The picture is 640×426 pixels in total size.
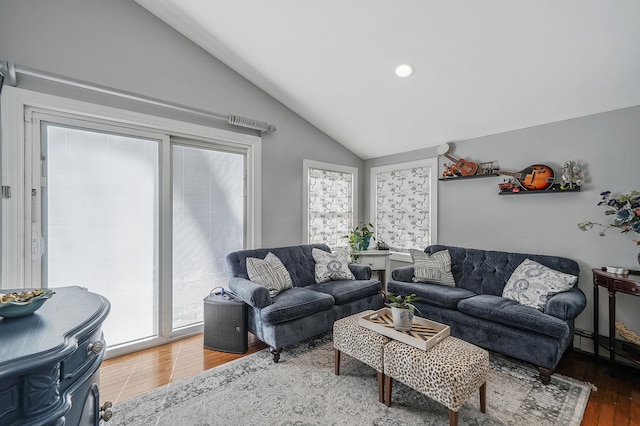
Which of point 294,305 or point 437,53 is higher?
point 437,53

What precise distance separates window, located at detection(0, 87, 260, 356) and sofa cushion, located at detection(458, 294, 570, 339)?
2.44m

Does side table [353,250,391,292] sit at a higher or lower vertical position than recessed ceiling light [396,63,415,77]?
lower

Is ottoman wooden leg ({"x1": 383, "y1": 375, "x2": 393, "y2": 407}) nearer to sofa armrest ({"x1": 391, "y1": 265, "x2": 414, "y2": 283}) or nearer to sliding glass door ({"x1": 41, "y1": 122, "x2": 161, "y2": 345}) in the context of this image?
sofa armrest ({"x1": 391, "y1": 265, "x2": 414, "y2": 283})

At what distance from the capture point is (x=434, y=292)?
3.05 meters

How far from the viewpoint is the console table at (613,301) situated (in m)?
2.24

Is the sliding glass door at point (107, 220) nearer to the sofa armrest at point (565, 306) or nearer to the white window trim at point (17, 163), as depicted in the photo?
the white window trim at point (17, 163)

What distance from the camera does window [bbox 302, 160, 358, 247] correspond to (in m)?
4.16

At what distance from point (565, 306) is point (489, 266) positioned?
95 centimetres

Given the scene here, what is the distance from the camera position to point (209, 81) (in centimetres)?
315

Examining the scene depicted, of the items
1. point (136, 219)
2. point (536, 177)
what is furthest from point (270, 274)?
point (536, 177)

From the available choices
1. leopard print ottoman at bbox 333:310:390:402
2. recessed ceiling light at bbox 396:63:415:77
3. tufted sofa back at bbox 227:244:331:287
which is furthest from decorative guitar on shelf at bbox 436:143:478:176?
leopard print ottoman at bbox 333:310:390:402

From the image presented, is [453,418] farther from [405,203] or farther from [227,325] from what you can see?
[405,203]

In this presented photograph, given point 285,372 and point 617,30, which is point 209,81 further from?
point 617,30

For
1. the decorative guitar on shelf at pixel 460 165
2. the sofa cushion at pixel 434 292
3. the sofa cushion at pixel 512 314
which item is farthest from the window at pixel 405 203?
the sofa cushion at pixel 512 314
